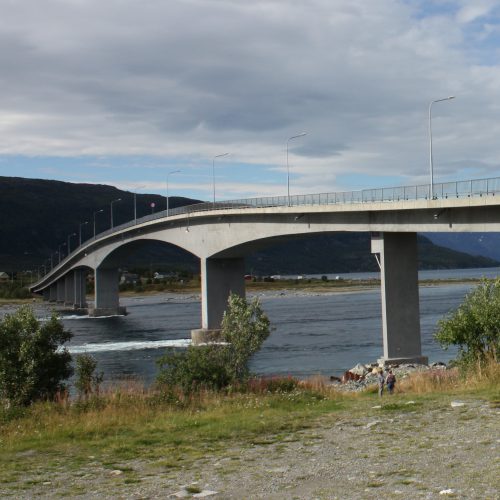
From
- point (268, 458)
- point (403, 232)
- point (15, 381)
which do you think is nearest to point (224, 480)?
point (268, 458)

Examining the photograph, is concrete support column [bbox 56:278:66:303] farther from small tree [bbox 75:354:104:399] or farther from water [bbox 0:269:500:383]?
small tree [bbox 75:354:104:399]

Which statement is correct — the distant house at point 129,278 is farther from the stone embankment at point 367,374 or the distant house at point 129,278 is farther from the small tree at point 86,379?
the small tree at point 86,379

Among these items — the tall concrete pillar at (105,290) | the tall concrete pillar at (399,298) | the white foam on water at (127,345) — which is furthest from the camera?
the tall concrete pillar at (105,290)

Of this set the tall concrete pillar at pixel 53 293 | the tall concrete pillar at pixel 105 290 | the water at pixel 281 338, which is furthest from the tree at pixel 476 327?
the tall concrete pillar at pixel 53 293

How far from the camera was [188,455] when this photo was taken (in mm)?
12195

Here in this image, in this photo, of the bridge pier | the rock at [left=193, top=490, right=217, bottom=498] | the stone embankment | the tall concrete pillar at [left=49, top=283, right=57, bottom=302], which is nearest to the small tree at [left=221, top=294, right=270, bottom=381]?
the stone embankment

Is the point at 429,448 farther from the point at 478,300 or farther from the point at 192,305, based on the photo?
the point at 192,305

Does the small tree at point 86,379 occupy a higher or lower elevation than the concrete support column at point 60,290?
lower

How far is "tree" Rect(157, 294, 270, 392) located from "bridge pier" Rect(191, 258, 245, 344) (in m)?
36.9

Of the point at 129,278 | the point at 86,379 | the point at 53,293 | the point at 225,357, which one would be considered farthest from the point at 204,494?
the point at 129,278

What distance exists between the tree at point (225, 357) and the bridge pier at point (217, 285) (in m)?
36.9

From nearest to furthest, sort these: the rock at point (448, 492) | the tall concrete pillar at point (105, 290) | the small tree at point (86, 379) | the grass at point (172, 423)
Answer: the rock at point (448, 492), the grass at point (172, 423), the small tree at point (86, 379), the tall concrete pillar at point (105, 290)

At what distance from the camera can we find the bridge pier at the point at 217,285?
6241 centimetres

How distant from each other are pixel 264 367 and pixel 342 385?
510 inches
